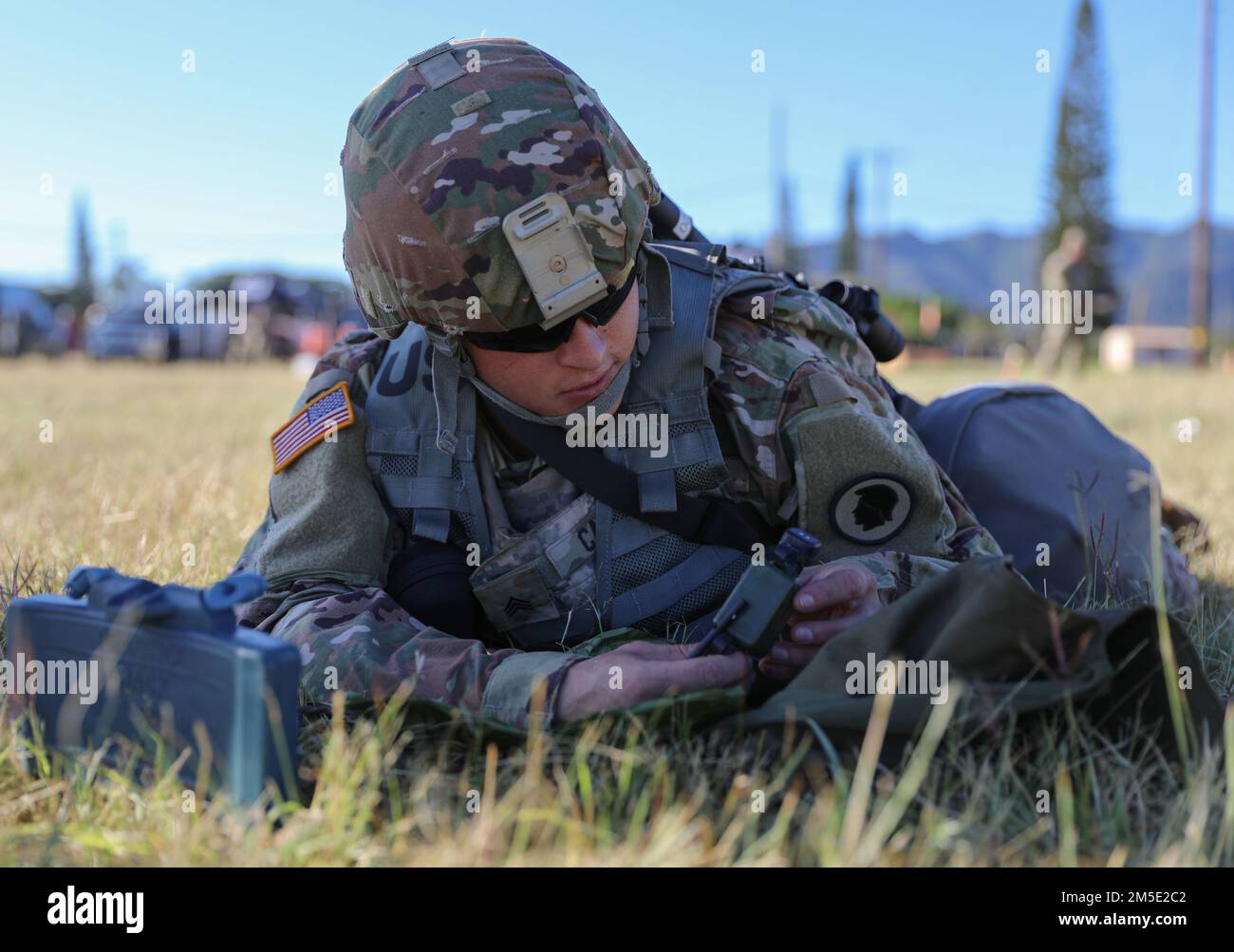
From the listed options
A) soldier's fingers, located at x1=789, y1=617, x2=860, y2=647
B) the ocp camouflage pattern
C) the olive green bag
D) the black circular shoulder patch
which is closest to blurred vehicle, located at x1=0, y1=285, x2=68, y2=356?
the ocp camouflage pattern

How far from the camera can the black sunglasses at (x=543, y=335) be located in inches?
88.4

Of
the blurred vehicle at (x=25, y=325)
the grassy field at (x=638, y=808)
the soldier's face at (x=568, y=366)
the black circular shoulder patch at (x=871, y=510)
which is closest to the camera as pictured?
the grassy field at (x=638, y=808)

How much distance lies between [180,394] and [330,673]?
9913 mm

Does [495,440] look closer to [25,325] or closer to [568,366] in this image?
[568,366]

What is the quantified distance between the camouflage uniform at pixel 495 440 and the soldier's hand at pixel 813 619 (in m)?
0.14

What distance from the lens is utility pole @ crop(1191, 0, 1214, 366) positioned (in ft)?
80.2

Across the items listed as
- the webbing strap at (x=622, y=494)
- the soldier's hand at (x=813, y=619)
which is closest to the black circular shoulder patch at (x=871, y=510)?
the webbing strap at (x=622, y=494)

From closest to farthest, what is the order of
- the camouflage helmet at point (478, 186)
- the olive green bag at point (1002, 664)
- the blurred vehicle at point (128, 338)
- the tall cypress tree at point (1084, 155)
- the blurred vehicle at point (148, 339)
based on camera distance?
the olive green bag at point (1002, 664) < the camouflage helmet at point (478, 186) < the blurred vehicle at point (128, 338) < the blurred vehicle at point (148, 339) < the tall cypress tree at point (1084, 155)

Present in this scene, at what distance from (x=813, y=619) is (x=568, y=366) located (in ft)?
Result: 2.40

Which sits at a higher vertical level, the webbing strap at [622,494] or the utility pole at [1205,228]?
the utility pole at [1205,228]

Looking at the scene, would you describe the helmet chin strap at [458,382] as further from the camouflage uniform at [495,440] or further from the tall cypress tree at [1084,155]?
the tall cypress tree at [1084,155]

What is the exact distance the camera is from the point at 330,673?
2029mm

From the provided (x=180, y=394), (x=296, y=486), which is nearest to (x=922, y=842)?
(x=296, y=486)
